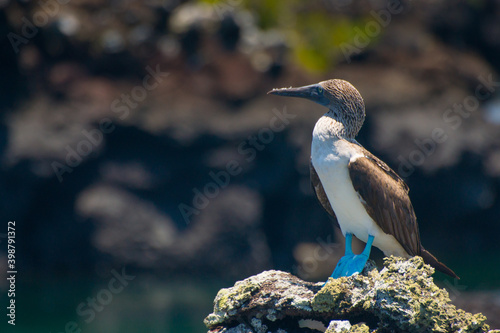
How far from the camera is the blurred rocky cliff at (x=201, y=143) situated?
56.7ft

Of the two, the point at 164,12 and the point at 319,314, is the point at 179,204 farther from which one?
the point at 319,314

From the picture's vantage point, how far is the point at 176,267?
1739cm

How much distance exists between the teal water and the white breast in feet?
23.9

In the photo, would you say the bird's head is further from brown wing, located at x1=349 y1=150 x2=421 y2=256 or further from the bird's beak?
brown wing, located at x1=349 y1=150 x2=421 y2=256

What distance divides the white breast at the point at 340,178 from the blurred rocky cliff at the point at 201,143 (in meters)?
10.1

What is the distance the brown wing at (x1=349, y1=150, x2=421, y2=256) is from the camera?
6.58 meters

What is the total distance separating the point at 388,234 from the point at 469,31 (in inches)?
687

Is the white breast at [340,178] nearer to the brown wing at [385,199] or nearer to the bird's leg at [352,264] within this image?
the brown wing at [385,199]

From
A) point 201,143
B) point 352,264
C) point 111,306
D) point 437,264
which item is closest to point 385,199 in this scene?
point 352,264

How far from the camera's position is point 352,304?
579 centimetres

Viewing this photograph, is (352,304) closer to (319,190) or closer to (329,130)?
(319,190)

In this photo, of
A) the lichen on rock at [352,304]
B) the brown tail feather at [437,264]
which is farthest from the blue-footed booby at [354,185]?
the lichen on rock at [352,304]

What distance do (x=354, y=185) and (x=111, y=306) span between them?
1041 cm

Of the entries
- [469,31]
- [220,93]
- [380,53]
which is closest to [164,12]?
[220,93]
